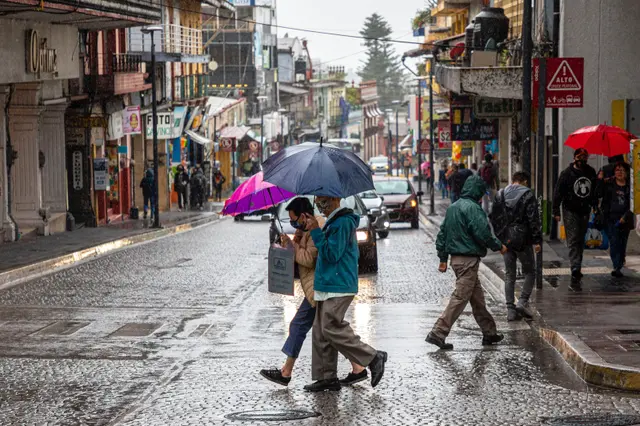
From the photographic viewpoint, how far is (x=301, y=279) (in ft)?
36.6

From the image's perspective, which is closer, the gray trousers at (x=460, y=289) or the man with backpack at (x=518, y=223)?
the gray trousers at (x=460, y=289)

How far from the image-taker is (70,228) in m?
37.2

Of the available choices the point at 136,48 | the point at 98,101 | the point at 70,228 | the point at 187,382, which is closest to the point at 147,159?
the point at 136,48

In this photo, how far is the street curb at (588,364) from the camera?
10992mm

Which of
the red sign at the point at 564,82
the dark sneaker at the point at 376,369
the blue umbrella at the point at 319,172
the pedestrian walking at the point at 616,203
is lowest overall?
the dark sneaker at the point at 376,369

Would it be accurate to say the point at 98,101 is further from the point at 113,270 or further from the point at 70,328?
the point at 70,328

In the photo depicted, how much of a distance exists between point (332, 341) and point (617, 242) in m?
9.12

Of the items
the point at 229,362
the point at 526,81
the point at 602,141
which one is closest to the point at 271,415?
the point at 229,362

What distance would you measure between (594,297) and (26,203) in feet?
71.3

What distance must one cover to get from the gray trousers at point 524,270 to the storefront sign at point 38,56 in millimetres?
18542

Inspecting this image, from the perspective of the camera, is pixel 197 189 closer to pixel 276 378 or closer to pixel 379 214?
pixel 379 214

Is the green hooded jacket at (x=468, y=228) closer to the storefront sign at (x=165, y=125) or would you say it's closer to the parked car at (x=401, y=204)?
the parked car at (x=401, y=204)

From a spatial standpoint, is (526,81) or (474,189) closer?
(474,189)

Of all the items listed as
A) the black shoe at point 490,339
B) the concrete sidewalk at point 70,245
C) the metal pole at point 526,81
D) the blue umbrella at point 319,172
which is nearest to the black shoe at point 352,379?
the blue umbrella at point 319,172
